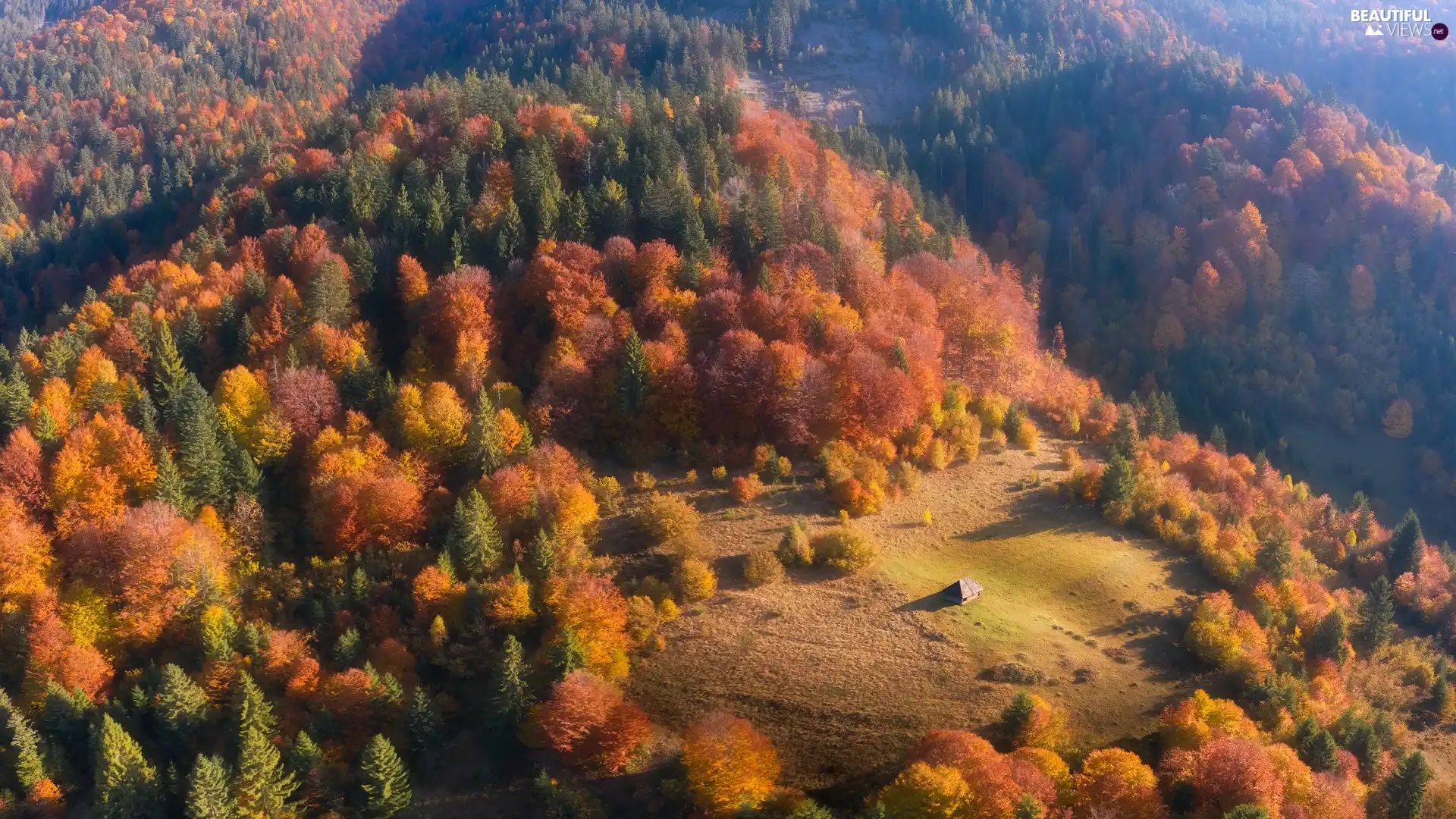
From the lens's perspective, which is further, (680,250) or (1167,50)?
(1167,50)

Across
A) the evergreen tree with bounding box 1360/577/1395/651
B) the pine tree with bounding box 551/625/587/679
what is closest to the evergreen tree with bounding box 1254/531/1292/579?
the evergreen tree with bounding box 1360/577/1395/651

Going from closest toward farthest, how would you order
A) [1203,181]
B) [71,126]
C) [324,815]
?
[324,815] → [1203,181] → [71,126]

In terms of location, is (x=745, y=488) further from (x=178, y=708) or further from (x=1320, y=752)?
(x=1320, y=752)

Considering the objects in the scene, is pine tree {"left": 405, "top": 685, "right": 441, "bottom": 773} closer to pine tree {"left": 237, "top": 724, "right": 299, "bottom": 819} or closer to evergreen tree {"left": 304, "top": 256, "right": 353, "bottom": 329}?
pine tree {"left": 237, "top": 724, "right": 299, "bottom": 819}

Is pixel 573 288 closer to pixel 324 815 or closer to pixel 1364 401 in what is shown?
pixel 324 815

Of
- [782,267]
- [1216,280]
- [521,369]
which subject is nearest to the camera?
[521,369]

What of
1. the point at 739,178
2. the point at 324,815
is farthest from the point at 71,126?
the point at 324,815
